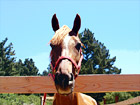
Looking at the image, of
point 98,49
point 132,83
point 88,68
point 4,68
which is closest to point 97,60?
point 98,49

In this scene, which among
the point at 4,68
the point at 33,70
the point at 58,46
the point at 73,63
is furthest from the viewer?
the point at 33,70

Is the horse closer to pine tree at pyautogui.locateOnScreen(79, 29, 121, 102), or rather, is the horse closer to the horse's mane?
the horse's mane

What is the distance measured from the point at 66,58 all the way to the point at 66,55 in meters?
0.05

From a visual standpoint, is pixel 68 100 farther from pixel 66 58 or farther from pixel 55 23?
pixel 55 23

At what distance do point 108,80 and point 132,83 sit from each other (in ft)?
1.18

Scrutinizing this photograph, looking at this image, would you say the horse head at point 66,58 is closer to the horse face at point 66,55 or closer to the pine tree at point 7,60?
the horse face at point 66,55

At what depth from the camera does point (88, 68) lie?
72.1ft

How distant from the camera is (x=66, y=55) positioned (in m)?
1.89

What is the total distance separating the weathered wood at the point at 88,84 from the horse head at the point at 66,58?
0.57 m

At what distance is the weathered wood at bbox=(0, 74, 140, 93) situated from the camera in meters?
2.48

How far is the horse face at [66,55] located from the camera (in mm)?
1659

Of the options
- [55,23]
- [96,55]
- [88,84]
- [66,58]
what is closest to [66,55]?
[66,58]

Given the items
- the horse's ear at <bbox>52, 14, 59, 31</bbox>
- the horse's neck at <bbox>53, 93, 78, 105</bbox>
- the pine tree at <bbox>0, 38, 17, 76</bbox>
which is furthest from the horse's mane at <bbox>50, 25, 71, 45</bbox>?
the pine tree at <bbox>0, 38, 17, 76</bbox>

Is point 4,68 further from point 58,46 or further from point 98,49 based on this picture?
point 58,46
